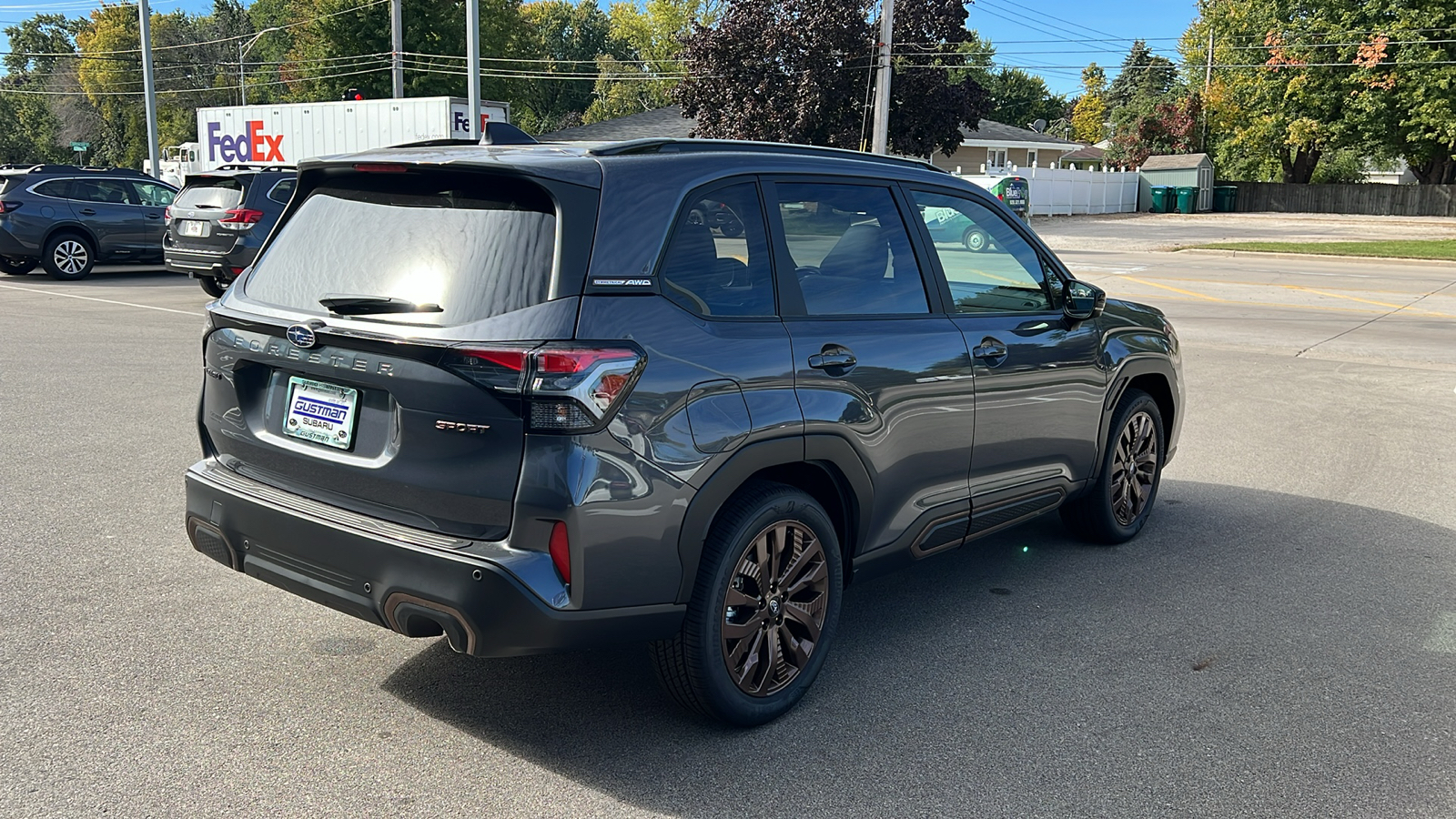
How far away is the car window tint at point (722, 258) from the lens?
349 cm

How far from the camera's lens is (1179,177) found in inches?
2271

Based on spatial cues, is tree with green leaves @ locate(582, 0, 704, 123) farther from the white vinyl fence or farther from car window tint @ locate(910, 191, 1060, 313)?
car window tint @ locate(910, 191, 1060, 313)

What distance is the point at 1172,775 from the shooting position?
137 inches

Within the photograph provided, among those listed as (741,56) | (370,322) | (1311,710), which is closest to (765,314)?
(370,322)

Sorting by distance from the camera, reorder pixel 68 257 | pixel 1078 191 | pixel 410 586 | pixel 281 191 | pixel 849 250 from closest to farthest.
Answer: pixel 410 586 < pixel 849 250 < pixel 281 191 < pixel 68 257 < pixel 1078 191

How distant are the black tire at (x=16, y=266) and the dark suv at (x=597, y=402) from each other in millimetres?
17524

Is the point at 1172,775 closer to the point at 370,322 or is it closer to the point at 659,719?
the point at 659,719

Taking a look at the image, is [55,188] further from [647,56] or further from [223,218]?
[647,56]

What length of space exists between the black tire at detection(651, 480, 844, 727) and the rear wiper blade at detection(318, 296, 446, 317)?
107cm

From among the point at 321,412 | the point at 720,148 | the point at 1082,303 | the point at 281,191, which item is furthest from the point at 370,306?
the point at 281,191

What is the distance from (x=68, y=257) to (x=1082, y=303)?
18.0 m

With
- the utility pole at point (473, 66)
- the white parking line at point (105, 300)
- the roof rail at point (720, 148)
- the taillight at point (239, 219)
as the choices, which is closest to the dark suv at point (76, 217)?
the white parking line at point (105, 300)

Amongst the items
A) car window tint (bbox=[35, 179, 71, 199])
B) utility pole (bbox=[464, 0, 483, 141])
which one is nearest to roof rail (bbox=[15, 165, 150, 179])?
car window tint (bbox=[35, 179, 71, 199])

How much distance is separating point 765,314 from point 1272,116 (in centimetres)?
6203
